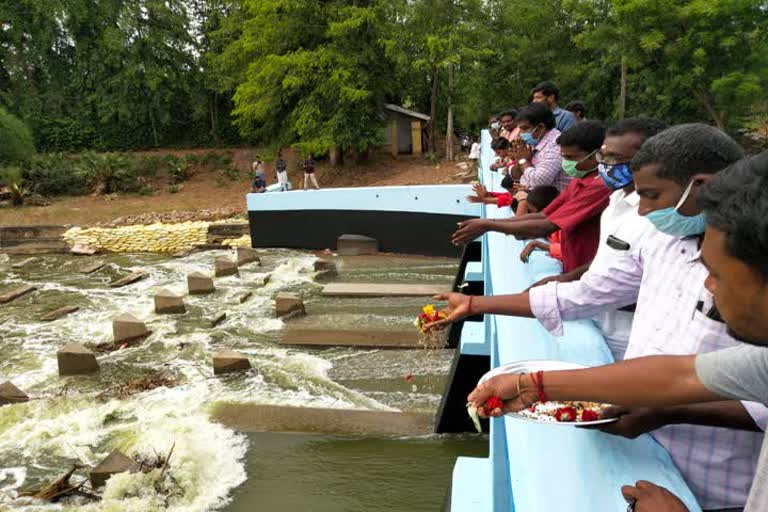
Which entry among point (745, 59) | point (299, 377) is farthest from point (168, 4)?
point (299, 377)

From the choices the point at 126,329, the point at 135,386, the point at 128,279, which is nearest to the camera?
the point at 135,386

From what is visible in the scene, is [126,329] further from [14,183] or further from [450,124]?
[14,183]

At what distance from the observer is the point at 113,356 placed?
23.5 feet

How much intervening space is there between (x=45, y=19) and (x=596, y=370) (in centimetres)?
2762

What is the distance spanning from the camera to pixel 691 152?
1.74 metres

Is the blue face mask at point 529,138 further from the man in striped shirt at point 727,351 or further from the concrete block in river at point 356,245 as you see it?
the concrete block in river at point 356,245

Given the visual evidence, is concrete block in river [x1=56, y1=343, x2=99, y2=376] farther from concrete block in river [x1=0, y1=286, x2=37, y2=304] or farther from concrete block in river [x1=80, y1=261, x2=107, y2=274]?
concrete block in river [x1=80, y1=261, x2=107, y2=274]

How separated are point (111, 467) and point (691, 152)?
4422mm

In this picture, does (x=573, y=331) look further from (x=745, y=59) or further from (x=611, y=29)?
(x=611, y=29)

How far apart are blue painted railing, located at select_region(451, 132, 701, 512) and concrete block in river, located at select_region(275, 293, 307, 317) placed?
18.9ft

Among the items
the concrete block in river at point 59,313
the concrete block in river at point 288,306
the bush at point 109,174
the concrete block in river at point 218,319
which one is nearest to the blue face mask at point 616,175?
the concrete block in river at point 288,306

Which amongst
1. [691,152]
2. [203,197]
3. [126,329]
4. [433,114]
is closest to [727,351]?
[691,152]

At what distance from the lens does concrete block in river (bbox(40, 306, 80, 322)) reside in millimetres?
8828

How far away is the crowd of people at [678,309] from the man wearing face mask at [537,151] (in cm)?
141
